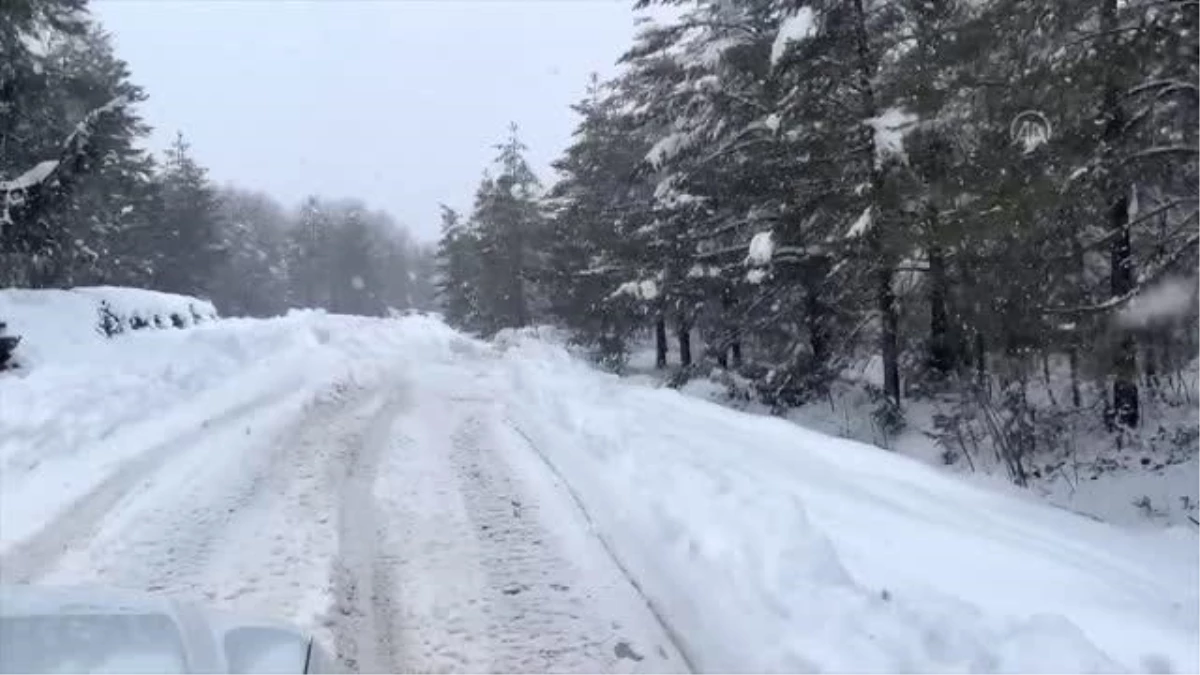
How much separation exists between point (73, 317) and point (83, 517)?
1209 centimetres

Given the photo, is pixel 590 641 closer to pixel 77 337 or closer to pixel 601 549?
pixel 601 549

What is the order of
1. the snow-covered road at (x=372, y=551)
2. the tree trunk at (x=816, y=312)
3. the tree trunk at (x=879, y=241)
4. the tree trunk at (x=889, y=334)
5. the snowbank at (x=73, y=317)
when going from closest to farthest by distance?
the snow-covered road at (x=372, y=551)
the snowbank at (x=73, y=317)
the tree trunk at (x=879, y=241)
the tree trunk at (x=889, y=334)
the tree trunk at (x=816, y=312)

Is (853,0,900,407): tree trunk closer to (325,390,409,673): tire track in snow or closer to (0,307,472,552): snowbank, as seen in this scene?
(0,307,472,552): snowbank

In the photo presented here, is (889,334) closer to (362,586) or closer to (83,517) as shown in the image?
(362,586)

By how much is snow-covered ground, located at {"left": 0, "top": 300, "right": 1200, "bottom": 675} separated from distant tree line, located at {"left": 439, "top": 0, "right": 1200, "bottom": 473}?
502 centimetres

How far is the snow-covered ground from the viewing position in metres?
4.84

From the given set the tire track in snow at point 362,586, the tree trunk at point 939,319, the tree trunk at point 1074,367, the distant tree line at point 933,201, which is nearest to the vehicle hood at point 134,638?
the tire track in snow at point 362,586

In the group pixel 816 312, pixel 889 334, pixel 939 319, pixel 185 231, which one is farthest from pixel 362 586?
pixel 185 231

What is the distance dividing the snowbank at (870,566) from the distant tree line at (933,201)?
18.4ft

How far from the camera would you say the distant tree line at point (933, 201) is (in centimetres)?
1265

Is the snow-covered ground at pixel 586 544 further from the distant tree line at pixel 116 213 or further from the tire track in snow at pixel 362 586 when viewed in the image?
the distant tree line at pixel 116 213

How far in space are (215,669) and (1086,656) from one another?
3594 millimetres

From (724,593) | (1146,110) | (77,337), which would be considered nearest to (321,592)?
(724,593)

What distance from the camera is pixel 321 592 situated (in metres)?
5.63
